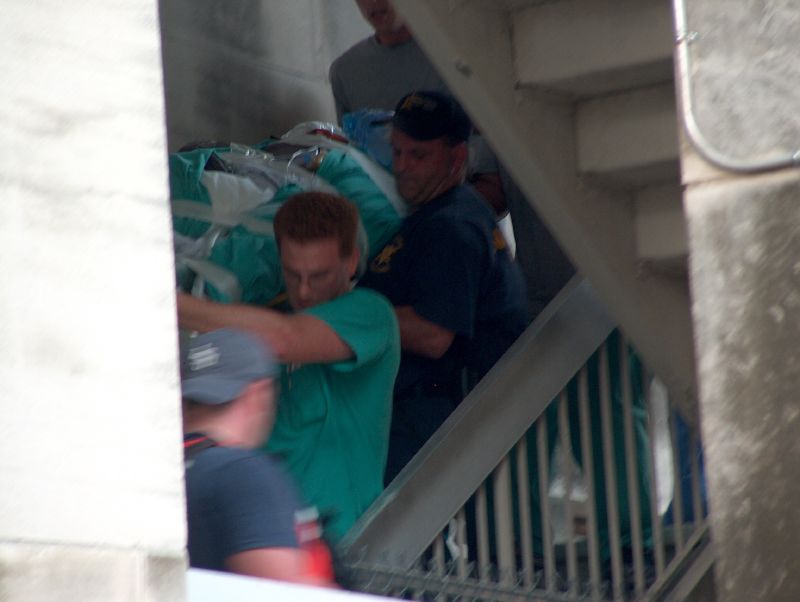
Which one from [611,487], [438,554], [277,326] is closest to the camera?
[277,326]

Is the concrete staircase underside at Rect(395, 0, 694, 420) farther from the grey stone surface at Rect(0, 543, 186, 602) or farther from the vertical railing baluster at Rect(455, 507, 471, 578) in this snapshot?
the grey stone surface at Rect(0, 543, 186, 602)

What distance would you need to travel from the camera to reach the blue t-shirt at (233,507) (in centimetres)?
344

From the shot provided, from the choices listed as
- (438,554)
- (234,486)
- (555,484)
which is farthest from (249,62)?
(234,486)

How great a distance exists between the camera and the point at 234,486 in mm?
3457

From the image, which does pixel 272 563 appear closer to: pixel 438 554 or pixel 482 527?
pixel 438 554

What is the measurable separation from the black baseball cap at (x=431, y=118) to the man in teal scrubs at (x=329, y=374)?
828 millimetres

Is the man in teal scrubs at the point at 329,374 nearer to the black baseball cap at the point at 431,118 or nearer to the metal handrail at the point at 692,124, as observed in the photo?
the black baseball cap at the point at 431,118

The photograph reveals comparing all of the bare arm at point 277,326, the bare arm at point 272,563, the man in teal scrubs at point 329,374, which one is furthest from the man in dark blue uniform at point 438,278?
the bare arm at point 272,563

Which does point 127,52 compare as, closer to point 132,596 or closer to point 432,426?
point 132,596

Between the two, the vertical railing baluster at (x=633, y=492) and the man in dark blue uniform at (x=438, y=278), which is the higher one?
the man in dark blue uniform at (x=438, y=278)

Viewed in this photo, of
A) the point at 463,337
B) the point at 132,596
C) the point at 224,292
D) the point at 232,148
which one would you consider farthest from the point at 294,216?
the point at 132,596

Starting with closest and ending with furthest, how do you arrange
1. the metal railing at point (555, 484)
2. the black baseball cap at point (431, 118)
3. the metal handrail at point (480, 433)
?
the metal handrail at point (480, 433) < the metal railing at point (555, 484) < the black baseball cap at point (431, 118)

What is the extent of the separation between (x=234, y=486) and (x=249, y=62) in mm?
5265

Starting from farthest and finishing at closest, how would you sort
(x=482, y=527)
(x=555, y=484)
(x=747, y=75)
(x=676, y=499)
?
(x=555, y=484) < (x=676, y=499) < (x=482, y=527) < (x=747, y=75)
